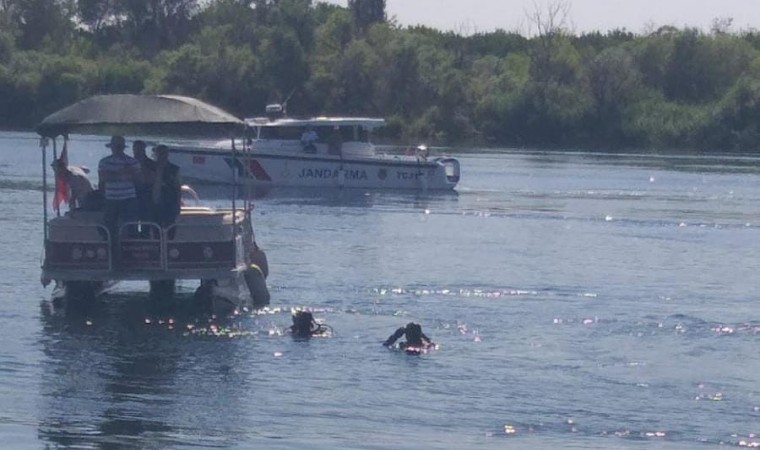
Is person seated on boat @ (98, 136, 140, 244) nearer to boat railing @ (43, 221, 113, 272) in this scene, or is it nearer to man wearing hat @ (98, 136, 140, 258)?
man wearing hat @ (98, 136, 140, 258)

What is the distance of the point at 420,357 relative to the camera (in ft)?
64.4

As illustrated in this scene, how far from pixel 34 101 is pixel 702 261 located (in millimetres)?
63086

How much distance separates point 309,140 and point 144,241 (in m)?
28.3

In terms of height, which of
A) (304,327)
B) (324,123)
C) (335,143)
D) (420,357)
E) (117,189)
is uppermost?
(324,123)

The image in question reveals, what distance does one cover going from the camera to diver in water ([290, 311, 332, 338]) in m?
20.8

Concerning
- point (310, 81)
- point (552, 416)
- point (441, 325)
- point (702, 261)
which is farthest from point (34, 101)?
point (552, 416)

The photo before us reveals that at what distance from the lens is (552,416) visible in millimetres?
16719

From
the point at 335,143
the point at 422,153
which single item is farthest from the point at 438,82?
the point at 335,143

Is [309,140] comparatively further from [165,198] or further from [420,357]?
[420,357]

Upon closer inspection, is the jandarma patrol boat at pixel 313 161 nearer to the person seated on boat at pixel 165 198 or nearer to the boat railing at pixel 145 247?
the person seated on boat at pixel 165 198

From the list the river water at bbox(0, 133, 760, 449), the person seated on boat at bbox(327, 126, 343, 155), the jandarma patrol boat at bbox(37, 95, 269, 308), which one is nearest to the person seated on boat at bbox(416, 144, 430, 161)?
the person seated on boat at bbox(327, 126, 343, 155)

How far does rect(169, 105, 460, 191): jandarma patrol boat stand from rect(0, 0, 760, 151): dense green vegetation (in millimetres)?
38233

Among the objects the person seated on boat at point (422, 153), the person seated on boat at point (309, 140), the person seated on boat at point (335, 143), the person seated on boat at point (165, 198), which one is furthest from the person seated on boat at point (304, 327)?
the person seated on boat at point (422, 153)

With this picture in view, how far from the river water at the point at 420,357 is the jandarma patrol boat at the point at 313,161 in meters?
12.2
